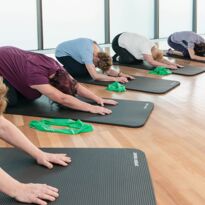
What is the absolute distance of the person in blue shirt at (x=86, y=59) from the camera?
4.72 metres

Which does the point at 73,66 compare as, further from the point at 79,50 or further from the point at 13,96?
the point at 13,96

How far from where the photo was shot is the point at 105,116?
3.71 metres

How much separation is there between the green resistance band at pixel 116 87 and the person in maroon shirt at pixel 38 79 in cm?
99

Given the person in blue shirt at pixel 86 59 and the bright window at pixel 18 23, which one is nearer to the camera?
the person in blue shirt at pixel 86 59

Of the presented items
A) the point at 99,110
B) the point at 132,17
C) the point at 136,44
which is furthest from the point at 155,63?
the point at 132,17

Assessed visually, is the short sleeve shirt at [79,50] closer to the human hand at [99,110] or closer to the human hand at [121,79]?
the human hand at [121,79]

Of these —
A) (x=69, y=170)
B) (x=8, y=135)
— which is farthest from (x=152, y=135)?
(x=8, y=135)

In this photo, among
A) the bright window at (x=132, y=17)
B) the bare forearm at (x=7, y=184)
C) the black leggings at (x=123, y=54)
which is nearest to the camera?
the bare forearm at (x=7, y=184)

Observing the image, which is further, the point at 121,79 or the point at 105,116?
the point at 121,79

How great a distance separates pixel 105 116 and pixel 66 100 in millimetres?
389

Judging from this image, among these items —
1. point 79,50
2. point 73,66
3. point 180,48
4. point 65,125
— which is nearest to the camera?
point 65,125

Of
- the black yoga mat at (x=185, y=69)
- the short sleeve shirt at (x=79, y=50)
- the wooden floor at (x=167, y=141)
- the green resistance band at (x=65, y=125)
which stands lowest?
the wooden floor at (x=167, y=141)

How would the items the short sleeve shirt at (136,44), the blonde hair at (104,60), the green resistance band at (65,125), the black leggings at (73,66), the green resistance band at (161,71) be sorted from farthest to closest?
the short sleeve shirt at (136,44) → the green resistance band at (161,71) → the black leggings at (73,66) → the blonde hair at (104,60) → the green resistance band at (65,125)

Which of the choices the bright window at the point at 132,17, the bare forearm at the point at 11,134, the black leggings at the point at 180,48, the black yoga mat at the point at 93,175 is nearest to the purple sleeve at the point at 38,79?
the black yoga mat at the point at 93,175
